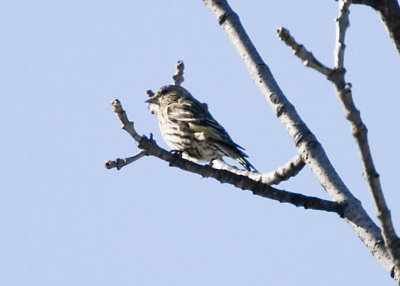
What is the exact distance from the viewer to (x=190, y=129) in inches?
375

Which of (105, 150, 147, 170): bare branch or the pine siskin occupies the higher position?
the pine siskin

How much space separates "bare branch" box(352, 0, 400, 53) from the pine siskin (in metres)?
3.59

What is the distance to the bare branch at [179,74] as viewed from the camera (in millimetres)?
7906

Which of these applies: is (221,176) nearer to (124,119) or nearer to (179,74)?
(124,119)

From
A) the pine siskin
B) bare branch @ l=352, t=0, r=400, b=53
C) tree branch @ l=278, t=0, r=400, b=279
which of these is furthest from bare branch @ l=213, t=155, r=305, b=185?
the pine siskin

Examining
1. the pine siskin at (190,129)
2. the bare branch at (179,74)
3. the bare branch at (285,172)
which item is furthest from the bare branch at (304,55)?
the pine siskin at (190,129)

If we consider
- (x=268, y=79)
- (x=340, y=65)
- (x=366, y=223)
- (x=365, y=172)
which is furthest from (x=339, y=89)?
(x=268, y=79)

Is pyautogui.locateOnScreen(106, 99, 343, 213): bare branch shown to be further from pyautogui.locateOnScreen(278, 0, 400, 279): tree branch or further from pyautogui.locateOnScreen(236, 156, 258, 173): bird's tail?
pyautogui.locateOnScreen(236, 156, 258, 173): bird's tail

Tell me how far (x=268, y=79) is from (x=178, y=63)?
234 centimetres

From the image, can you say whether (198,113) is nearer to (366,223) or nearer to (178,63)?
(178,63)

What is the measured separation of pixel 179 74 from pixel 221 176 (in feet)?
9.35

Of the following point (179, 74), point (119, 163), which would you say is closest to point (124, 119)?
point (119, 163)

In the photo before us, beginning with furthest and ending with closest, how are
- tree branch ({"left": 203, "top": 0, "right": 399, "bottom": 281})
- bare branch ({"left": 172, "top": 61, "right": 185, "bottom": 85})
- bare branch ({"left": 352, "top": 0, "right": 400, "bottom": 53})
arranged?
bare branch ({"left": 172, "top": 61, "right": 185, "bottom": 85}), bare branch ({"left": 352, "top": 0, "right": 400, "bottom": 53}), tree branch ({"left": 203, "top": 0, "right": 399, "bottom": 281})

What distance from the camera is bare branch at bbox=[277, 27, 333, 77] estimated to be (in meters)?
3.45
